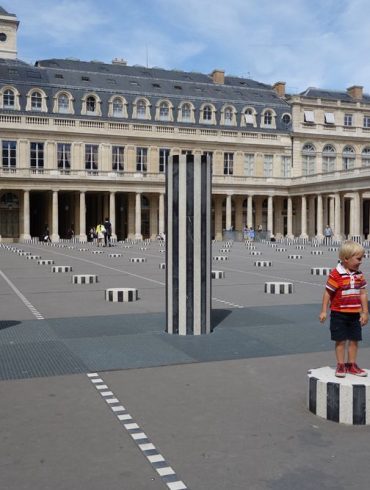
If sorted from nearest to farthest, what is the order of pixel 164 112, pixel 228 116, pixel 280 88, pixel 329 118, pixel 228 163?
pixel 164 112, pixel 228 163, pixel 228 116, pixel 329 118, pixel 280 88

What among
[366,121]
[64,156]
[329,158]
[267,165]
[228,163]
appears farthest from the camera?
[366,121]

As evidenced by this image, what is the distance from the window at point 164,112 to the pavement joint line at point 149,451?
5941cm

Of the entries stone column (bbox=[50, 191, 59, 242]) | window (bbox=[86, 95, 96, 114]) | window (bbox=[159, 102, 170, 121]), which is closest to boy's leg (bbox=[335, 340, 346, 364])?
stone column (bbox=[50, 191, 59, 242])

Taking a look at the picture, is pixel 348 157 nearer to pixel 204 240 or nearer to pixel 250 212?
pixel 250 212

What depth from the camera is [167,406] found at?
6.32m

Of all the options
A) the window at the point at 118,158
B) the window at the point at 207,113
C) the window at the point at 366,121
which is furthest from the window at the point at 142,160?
the window at the point at 366,121

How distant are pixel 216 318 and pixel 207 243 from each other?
2071mm

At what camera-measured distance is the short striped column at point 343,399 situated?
5.74m

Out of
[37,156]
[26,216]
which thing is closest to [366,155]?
[37,156]

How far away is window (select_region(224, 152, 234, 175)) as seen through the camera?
66375 millimetres

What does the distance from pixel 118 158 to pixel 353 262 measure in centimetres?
5718

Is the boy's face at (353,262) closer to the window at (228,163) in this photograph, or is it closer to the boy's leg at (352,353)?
the boy's leg at (352,353)

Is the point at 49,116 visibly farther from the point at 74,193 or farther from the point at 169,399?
the point at 169,399

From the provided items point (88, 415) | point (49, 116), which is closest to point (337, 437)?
point (88, 415)
